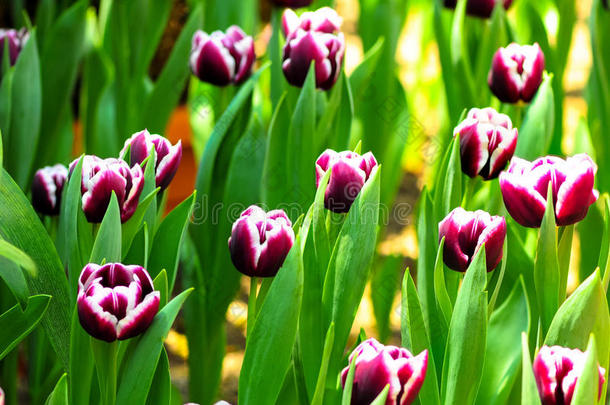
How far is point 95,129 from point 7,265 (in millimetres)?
696

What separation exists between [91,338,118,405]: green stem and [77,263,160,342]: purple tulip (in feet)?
0.14

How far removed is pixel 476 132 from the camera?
3.12ft

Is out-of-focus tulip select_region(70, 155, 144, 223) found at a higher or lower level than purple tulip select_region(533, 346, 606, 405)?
higher

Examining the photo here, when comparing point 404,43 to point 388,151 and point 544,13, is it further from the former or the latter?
point 388,151

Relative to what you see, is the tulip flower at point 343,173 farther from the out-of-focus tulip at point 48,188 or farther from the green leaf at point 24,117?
the green leaf at point 24,117

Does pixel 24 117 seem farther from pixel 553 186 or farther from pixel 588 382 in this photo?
pixel 588 382

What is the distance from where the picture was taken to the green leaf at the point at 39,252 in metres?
0.91

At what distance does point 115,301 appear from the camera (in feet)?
2.47

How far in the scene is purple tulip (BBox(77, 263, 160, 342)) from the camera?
751mm

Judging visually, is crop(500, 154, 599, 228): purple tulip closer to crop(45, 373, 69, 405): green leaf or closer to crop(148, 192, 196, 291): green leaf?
crop(148, 192, 196, 291): green leaf

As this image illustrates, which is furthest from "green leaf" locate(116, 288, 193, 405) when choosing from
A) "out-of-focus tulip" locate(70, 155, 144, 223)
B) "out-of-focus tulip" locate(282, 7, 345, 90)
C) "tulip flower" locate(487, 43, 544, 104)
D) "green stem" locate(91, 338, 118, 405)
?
"tulip flower" locate(487, 43, 544, 104)

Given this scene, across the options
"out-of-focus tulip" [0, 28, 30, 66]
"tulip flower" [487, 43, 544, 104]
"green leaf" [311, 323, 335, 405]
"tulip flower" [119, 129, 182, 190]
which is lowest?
"green leaf" [311, 323, 335, 405]

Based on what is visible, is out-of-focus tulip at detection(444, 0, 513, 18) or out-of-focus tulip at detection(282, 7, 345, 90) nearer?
out-of-focus tulip at detection(282, 7, 345, 90)

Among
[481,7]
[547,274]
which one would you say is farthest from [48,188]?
[481,7]
